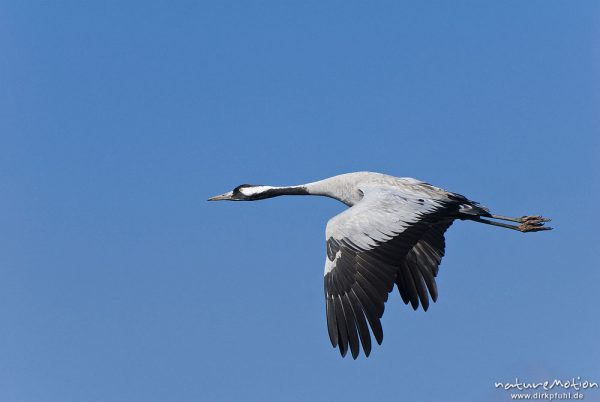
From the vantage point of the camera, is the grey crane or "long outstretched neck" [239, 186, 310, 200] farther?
"long outstretched neck" [239, 186, 310, 200]

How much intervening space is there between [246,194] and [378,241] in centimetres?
491

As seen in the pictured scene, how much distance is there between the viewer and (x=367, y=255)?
41.0 feet

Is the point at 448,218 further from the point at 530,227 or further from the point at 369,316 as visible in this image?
the point at 369,316

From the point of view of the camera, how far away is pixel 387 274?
12.4 metres

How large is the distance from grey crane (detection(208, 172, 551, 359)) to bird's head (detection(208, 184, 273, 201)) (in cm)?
78

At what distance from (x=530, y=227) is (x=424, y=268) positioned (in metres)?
1.85

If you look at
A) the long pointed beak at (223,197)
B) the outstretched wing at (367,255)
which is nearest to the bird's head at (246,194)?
the long pointed beak at (223,197)

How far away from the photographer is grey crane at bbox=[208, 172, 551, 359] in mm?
12156

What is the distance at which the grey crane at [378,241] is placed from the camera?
12156 millimetres

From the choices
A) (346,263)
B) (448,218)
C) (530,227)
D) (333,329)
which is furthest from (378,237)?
(530,227)

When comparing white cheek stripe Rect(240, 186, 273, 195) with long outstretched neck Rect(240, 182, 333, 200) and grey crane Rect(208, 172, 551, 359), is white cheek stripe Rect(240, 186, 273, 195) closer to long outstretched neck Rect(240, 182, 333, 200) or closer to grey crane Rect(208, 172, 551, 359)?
long outstretched neck Rect(240, 182, 333, 200)

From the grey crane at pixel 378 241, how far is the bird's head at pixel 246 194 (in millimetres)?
778

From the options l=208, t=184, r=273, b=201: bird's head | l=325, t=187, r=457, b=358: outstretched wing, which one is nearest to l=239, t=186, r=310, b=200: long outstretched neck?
l=208, t=184, r=273, b=201: bird's head

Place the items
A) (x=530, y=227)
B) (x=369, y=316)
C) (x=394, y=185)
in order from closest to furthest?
(x=369, y=316) < (x=394, y=185) < (x=530, y=227)
